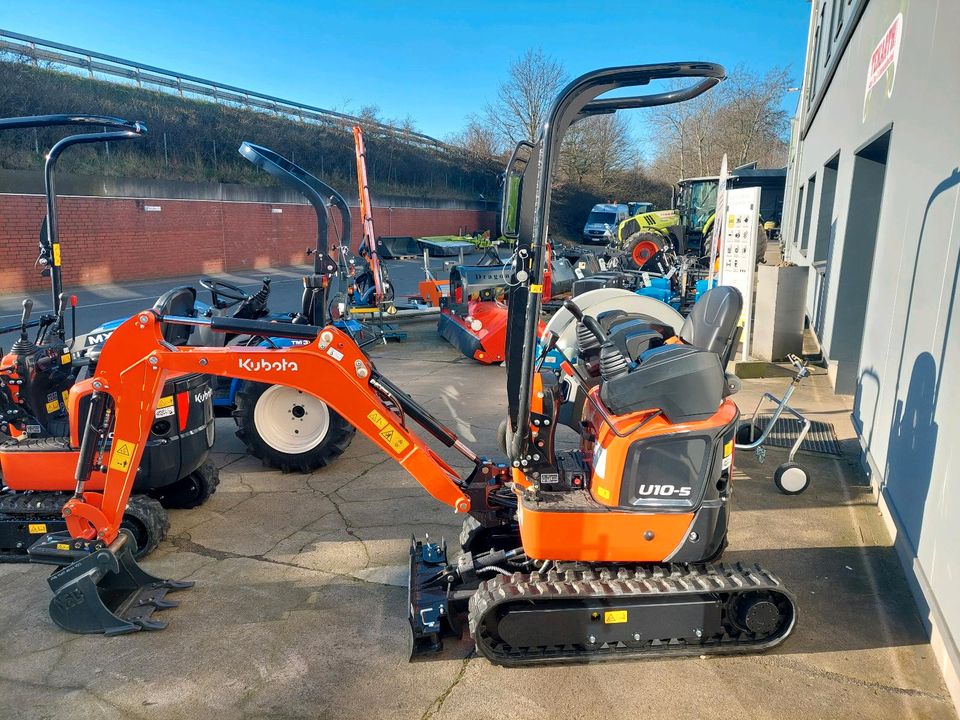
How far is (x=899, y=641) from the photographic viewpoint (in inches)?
139

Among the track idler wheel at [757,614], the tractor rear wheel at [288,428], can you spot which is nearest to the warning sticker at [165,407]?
the tractor rear wheel at [288,428]

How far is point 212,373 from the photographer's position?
383cm

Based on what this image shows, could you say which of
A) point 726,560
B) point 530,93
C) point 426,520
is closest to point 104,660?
point 426,520

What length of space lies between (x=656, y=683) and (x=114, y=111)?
25547 mm

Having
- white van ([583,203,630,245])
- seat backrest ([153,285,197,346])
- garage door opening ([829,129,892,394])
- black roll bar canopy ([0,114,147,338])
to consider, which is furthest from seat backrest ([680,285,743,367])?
white van ([583,203,630,245])

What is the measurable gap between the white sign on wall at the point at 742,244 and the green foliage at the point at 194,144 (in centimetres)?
1788

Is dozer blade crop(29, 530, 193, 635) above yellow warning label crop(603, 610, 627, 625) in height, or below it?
below

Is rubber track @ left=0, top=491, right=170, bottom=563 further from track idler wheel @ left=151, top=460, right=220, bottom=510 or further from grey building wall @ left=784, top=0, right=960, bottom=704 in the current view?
grey building wall @ left=784, top=0, right=960, bottom=704

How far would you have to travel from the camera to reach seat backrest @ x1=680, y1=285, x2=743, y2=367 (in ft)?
12.1

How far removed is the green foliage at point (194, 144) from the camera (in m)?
20.0

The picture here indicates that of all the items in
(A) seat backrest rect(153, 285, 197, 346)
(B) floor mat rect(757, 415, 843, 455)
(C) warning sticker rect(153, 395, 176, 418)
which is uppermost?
(A) seat backrest rect(153, 285, 197, 346)

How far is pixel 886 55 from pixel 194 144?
23223 millimetres

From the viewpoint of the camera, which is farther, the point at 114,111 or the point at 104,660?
the point at 114,111

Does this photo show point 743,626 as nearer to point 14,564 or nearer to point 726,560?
point 726,560
